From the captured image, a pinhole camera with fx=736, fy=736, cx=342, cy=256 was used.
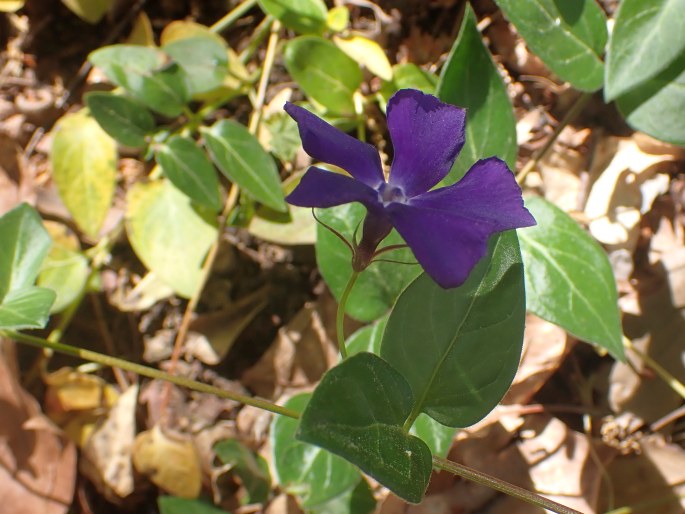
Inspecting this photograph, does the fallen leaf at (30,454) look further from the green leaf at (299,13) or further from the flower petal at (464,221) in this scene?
the flower petal at (464,221)

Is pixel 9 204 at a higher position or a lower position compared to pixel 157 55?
lower

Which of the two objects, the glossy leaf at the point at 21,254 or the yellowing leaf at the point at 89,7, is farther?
the yellowing leaf at the point at 89,7

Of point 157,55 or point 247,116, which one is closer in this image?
point 157,55

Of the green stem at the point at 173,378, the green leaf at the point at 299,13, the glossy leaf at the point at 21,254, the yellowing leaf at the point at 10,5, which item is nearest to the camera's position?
the green stem at the point at 173,378

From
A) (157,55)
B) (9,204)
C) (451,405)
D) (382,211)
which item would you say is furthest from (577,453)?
(9,204)

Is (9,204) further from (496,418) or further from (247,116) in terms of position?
(496,418)

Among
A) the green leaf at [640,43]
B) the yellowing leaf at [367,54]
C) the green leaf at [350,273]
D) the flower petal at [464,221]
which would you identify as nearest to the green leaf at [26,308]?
the green leaf at [350,273]

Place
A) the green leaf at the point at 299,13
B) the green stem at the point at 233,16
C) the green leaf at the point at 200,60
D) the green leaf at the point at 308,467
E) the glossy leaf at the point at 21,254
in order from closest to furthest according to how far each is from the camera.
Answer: the glossy leaf at the point at 21,254 → the green leaf at the point at 308,467 → the green leaf at the point at 299,13 → the green leaf at the point at 200,60 → the green stem at the point at 233,16
